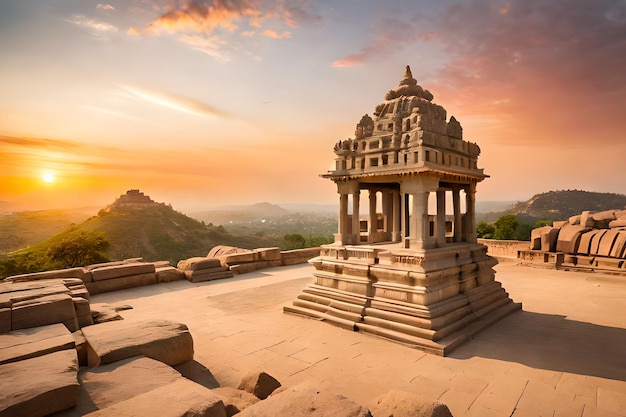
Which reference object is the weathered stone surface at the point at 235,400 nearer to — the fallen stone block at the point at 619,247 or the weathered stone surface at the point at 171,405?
the weathered stone surface at the point at 171,405

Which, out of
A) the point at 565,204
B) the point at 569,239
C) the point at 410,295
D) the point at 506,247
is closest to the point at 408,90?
the point at 410,295

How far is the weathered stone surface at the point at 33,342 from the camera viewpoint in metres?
4.58

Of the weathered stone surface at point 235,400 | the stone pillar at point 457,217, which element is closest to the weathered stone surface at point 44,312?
the weathered stone surface at point 235,400

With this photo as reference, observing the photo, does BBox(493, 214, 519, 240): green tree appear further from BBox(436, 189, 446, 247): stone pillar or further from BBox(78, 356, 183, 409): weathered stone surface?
BBox(78, 356, 183, 409): weathered stone surface

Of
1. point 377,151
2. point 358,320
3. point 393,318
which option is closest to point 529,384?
point 393,318

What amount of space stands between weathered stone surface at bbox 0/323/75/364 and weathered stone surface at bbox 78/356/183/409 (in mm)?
741

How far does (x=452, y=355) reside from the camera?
6.77m

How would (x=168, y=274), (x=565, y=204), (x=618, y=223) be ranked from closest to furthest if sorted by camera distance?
(x=168, y=274)
(x=618, y=223)
(x=565, y=204)

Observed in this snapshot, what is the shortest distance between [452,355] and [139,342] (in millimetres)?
5723

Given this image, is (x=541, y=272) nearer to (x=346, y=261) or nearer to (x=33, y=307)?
(x=346, y=261)

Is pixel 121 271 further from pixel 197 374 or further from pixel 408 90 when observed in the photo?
pixel 408 90

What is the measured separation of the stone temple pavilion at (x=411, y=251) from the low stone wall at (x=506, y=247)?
10.6m

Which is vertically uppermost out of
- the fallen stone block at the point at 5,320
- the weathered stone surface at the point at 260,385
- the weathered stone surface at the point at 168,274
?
the fallen stone block at the point at 5,320

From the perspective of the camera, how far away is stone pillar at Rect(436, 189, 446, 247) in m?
8.88
